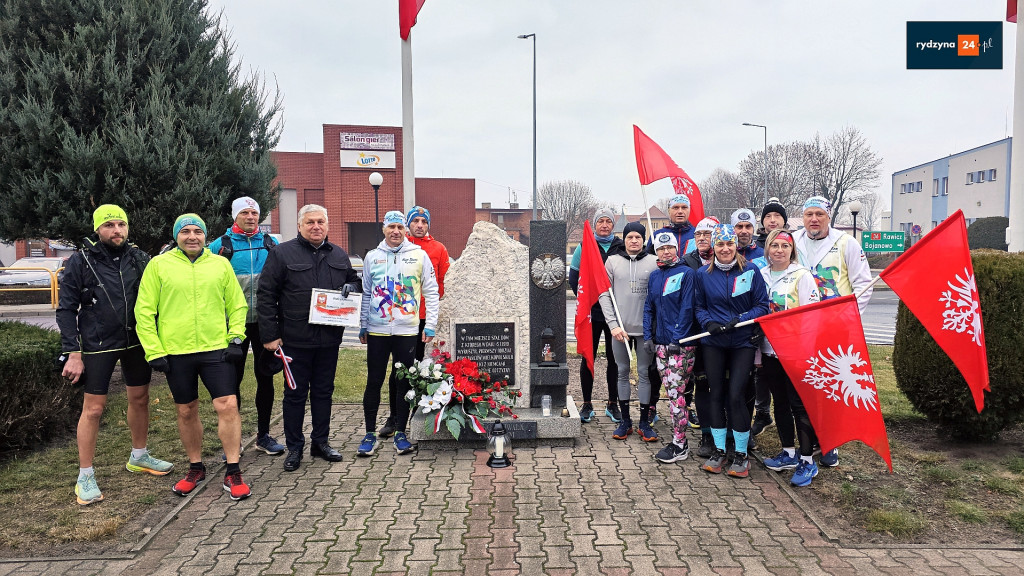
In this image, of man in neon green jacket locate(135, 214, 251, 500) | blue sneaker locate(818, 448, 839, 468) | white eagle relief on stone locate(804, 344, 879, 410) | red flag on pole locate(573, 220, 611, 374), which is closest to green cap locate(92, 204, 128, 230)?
man in neon green jacket locate(135, 214, 251, 500)

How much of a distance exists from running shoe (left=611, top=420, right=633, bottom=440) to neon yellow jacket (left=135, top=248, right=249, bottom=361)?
129 inches

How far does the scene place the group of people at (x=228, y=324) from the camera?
4.18m

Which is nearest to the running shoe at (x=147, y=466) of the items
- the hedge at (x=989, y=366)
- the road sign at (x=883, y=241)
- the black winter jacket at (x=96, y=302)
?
the black winter jacket at (x=96, y=302)

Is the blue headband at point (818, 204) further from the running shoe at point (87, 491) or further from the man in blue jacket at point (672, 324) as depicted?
the running shoe at point (87, 491)

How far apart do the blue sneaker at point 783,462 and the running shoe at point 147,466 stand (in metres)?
4.55

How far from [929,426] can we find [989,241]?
98.9ft

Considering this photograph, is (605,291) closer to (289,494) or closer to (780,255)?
(780,255)

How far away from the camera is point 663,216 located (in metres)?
83.7

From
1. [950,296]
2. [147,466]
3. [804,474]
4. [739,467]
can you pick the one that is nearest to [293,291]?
[147,466]

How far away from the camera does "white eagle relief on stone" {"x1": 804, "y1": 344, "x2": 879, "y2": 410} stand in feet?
13.4

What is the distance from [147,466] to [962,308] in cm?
582

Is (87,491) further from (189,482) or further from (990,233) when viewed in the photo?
(990,233)

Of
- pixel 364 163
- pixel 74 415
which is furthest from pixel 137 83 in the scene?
pixel 364 163

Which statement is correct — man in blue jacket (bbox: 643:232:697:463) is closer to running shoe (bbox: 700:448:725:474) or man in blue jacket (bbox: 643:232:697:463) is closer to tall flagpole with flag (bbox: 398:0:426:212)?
running shoe (bbox: 700:448:725:474)
